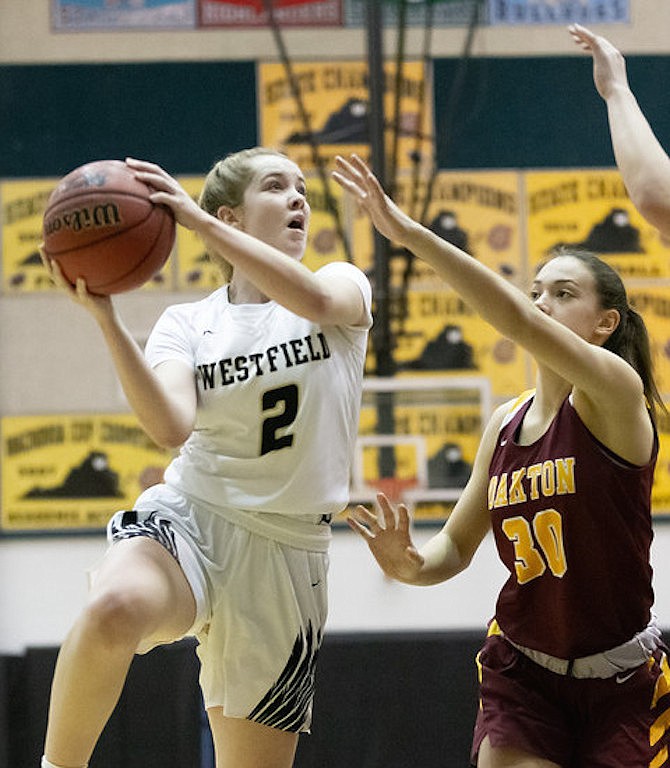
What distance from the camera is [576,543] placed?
3.13 m

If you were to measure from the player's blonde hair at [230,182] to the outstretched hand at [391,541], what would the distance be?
814mm

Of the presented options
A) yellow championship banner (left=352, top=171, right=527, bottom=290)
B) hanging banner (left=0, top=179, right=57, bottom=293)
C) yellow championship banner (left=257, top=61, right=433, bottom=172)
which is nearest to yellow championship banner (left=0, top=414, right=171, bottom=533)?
hanging banner (left=0, top=179, right=57, bottom=293)

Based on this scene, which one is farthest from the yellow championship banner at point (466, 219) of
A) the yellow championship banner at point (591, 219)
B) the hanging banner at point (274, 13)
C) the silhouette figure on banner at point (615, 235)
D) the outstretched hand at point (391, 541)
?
the outstretched hand at point (391, 541)

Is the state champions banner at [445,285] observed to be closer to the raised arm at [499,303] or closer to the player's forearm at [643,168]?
the raised arm at [499,303]

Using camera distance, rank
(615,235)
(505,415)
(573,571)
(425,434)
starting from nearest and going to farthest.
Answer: (573,571) < (505,415) < (425,434) < (615,235)

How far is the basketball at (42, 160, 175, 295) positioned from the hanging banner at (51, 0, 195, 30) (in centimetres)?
406

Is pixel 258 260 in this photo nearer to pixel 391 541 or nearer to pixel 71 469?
pixel 391 541

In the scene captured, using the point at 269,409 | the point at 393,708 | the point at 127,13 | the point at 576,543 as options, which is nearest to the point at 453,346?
the point at 393,708

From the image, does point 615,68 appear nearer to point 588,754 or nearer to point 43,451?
point 588,754

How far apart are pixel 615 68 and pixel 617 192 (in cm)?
395

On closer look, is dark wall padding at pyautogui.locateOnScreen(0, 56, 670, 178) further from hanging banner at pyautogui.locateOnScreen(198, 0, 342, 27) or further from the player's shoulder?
the player's shoulder

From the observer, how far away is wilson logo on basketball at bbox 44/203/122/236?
3008 mm

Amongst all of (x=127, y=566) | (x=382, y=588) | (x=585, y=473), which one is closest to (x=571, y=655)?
(x=585, y=473)

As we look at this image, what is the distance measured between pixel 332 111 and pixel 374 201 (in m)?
4.04
